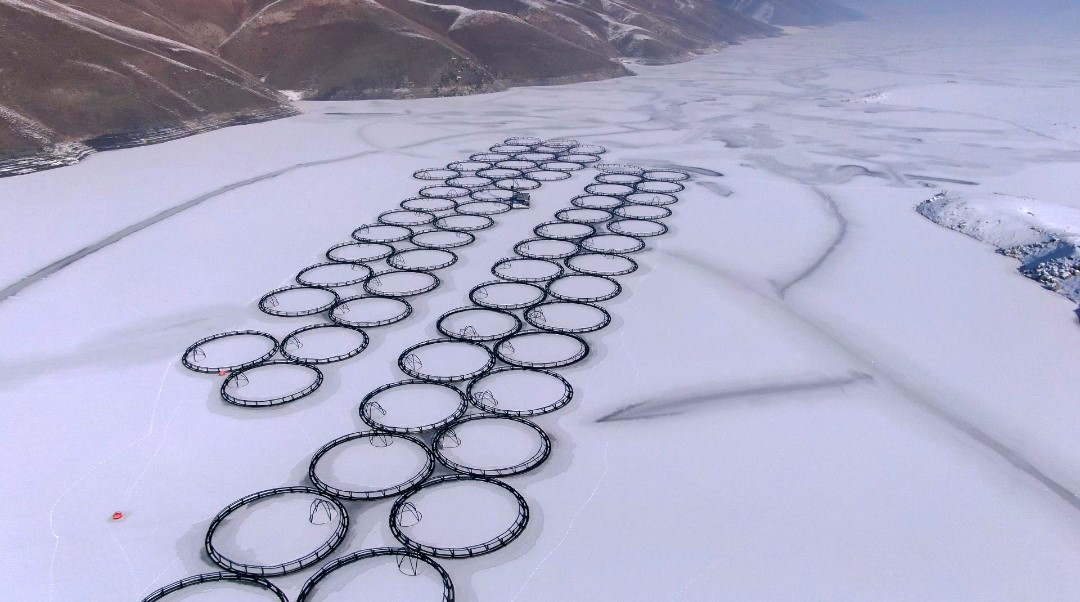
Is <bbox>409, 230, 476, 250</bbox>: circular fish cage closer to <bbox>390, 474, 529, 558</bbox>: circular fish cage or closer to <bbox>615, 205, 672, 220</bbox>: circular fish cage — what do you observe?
<bbox>615, 205, 672, 220</bbox>: circular fish cage

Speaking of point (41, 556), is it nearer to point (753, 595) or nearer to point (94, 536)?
point (94, 536)

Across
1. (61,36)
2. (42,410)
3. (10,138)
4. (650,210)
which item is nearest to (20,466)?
(42,410)

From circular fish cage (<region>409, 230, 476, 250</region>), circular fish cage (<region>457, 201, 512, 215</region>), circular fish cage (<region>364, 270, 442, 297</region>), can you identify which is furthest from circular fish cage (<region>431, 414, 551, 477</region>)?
circular fish cage (<region>457, 201, 512, 215</region>)

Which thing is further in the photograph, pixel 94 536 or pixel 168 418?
pixel 168 418

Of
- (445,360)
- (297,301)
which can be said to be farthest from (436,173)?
(445,360)

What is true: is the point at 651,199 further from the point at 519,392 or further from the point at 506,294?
the point at 519,392
